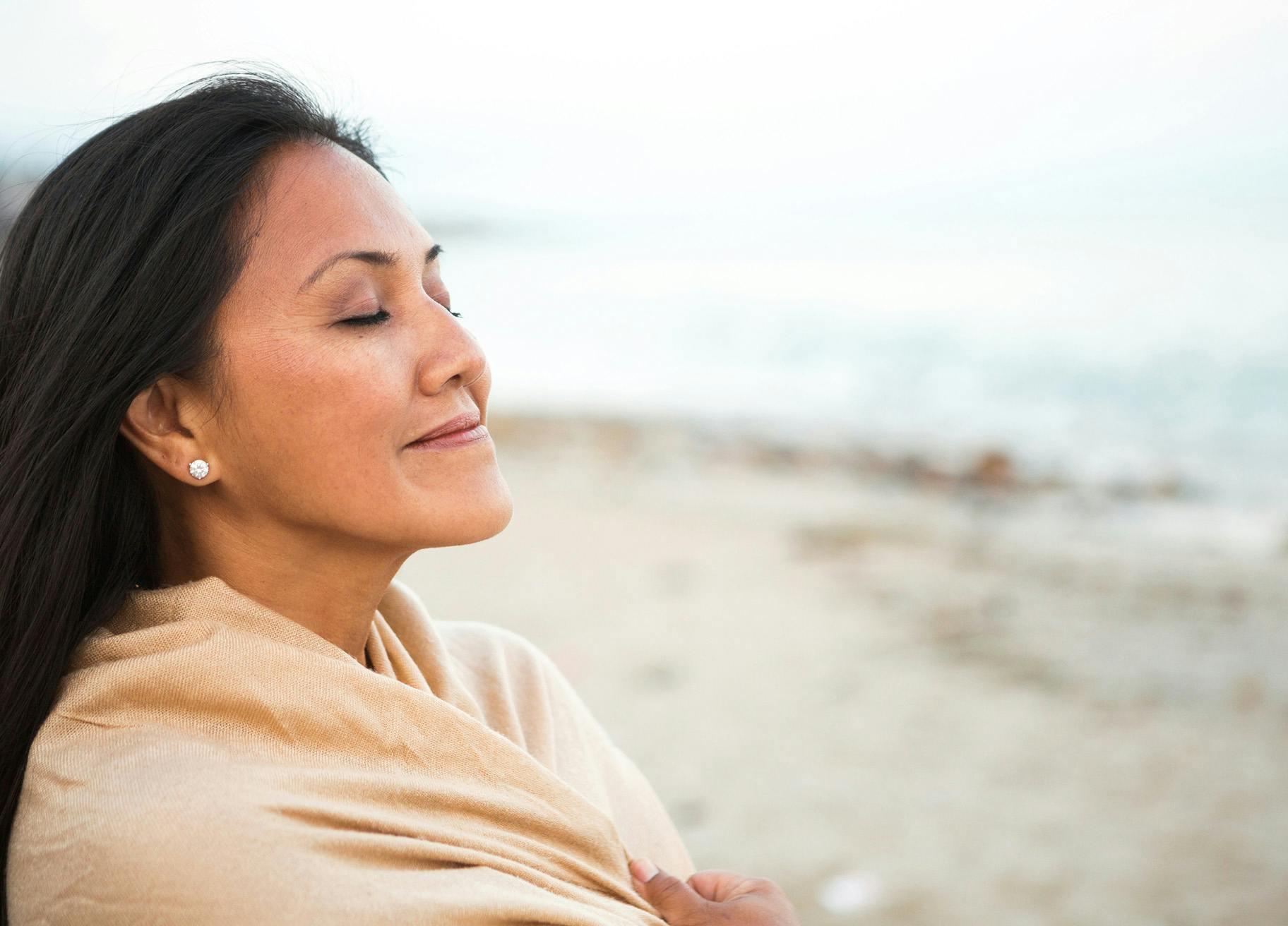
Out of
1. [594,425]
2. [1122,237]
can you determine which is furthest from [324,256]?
[1122,237]

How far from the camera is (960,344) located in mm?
14312

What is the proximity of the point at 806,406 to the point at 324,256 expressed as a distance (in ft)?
34.1

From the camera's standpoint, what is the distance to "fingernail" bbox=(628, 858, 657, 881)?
4.99 ft

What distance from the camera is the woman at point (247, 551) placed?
3.77 ft

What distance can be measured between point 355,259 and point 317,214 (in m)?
0.08

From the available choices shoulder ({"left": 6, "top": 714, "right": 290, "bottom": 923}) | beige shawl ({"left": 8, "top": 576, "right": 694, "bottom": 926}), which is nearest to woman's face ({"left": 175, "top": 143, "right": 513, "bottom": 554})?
beige shawl ({"left": 8, "top": 576, "right": 694, "bottom": 926})

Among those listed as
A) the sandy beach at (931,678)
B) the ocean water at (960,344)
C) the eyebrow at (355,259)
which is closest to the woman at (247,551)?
the eyebrow at (355,259)

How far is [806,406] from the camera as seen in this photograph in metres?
11.6

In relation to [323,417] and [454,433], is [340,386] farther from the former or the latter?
[454,433]

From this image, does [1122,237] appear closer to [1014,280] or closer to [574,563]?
[1014,280]

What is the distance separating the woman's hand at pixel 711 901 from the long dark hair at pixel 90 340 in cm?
79

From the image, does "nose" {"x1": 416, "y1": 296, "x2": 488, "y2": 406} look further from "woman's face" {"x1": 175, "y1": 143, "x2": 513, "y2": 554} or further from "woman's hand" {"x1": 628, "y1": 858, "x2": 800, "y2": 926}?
"woman's hand" {"x1": 628, "y1": 858, "x2": 800, "y2": 926}

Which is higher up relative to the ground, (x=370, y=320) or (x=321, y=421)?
(x=370, y=320)

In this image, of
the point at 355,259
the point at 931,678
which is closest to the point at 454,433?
the point at 355,259
